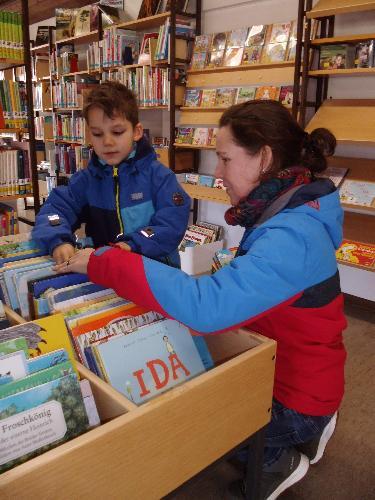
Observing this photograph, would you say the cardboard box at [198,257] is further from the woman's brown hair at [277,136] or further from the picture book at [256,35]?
the woman's brown hair at [277,136]

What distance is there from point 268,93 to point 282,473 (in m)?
2.97

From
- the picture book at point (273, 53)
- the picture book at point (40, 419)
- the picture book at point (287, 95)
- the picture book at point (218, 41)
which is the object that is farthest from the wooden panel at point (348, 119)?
the picture book at point (40, 419)

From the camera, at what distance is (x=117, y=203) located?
5.83ft

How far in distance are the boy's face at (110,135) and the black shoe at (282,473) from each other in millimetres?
1230

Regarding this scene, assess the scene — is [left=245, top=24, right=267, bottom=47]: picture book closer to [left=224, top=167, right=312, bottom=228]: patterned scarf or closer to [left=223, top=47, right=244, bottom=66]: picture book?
[left=223, top=47, right=244, bottom=66]: picture book

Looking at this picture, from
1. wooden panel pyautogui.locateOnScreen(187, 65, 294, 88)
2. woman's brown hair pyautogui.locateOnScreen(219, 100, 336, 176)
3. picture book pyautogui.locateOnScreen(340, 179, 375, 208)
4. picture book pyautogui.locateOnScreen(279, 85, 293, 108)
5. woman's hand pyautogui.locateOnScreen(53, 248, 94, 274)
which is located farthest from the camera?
wooden panel pyautogui.locateOnScreen(187, 65, 294, 88)

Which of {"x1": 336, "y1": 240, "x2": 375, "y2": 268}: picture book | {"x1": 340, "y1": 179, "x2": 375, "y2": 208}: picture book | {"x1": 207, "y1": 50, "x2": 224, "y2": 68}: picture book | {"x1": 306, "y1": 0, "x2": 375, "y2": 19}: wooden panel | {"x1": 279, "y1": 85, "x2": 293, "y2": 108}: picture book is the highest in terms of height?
{"x1": 306, "y1": 0, "x2": 375, "y2": 19}: wooden panel

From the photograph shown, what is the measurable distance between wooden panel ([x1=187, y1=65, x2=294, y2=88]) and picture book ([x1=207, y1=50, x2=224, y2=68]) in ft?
0.26

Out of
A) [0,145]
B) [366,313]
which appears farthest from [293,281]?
[0,145]

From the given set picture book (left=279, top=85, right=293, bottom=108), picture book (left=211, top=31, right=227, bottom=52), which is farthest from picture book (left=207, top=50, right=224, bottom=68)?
picture book (left=279, top=85, right=293, bottom=108)

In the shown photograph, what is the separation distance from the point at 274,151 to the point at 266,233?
12.5 inches

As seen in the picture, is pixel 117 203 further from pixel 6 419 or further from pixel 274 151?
pixel 6 419

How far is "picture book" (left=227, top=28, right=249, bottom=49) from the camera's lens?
3.68 m

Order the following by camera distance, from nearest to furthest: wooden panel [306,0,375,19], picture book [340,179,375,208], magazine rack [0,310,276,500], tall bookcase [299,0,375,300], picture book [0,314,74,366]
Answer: magazine rack [0,310,276,500] < picture book [0,314,74,366] < wooden panel [306,0,375,19] < tall bookcase [299,0,375,300] < picture book [340,179,375,208]
